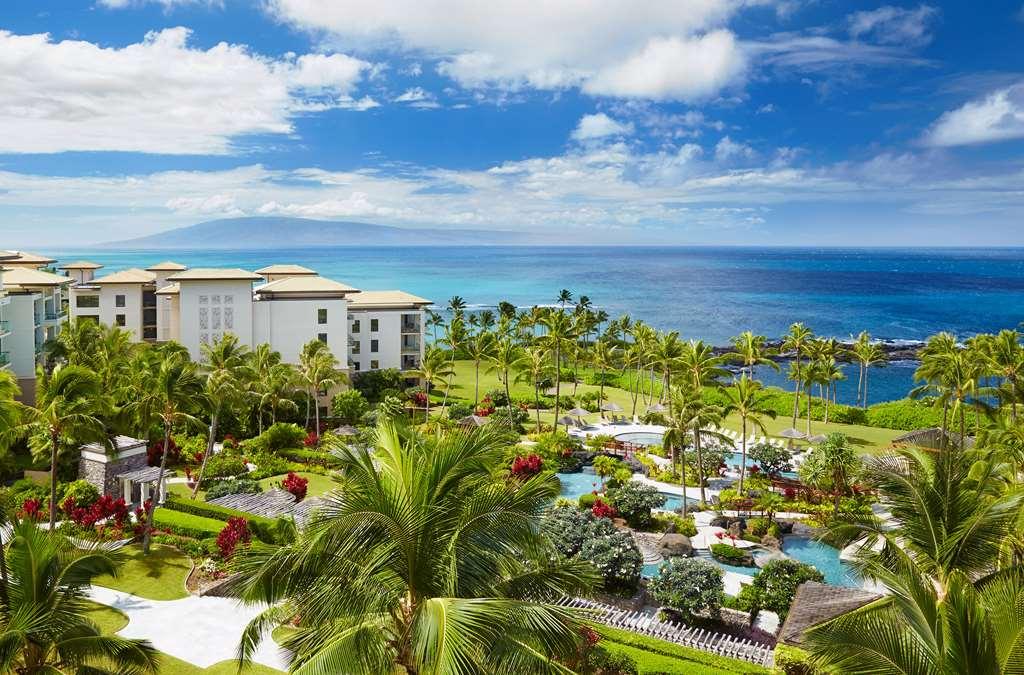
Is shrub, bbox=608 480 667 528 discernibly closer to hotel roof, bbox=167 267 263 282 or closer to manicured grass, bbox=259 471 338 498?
manicured grass, bbox=259 471 338 498

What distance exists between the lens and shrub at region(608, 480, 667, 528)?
29.6 metres

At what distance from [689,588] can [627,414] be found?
33124 mm

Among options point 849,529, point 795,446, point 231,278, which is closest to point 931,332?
point 795,446

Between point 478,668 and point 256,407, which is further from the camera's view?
point 256,407

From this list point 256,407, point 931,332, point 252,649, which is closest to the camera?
point 252,649

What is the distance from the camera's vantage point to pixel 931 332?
126 m

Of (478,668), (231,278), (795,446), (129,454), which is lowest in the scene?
(795,446)

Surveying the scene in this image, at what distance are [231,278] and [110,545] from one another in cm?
2762

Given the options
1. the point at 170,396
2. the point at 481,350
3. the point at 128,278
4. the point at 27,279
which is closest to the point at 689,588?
the point at 170,396

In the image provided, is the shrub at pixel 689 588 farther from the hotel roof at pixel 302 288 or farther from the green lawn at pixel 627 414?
the hotel roof at pixel 302 288

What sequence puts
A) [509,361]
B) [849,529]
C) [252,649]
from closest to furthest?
1. [252,649]
2. [849,529]
3. [509,361]

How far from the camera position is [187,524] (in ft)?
80.9

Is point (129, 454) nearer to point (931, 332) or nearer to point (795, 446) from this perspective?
point (795, 446)

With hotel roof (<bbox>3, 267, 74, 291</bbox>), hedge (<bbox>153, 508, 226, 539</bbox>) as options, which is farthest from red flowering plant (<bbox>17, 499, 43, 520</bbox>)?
hotel roof (<bbox>3, 267, 74, 291</bbox>)
